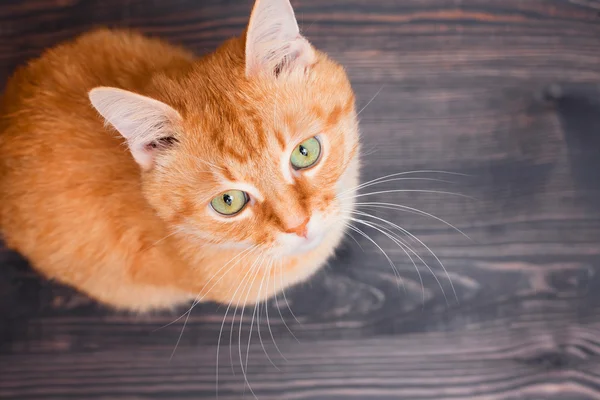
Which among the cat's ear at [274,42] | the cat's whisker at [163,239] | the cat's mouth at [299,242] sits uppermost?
the cat's ear at [274,42]

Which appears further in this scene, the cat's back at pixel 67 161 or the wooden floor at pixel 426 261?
the wooden floor at pixel 426 261

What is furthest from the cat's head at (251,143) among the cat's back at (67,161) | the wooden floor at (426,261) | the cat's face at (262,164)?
the wooden floor at (426,261)

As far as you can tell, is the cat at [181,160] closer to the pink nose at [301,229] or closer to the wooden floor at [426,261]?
the pink nose at [301,229]

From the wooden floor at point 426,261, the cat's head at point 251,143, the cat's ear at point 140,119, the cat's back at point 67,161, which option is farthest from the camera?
the wooden floor at point 426,261

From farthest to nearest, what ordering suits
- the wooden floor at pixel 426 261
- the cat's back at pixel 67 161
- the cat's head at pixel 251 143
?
the wooden floor at pixel 426 261, the cat's back at pixel 67 161, the cat's head at pixel 251 143

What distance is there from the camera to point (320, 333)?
62.0 inches

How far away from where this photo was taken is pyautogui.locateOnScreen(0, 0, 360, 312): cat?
1.02 metres

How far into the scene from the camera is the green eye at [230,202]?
3.50 feet

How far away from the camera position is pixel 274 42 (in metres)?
1.00

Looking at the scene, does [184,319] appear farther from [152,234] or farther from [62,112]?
[62,112]

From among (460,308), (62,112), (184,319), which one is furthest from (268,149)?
(460,308)

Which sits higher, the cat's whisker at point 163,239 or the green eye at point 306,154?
the green eye at point 306,154

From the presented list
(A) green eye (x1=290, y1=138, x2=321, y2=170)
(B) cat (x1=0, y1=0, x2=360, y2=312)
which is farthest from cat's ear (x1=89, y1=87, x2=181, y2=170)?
(A) green eye (x1=290, y1=138, x2=321, y2=170)

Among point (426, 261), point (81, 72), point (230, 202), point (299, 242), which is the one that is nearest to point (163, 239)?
point (230, 202)
